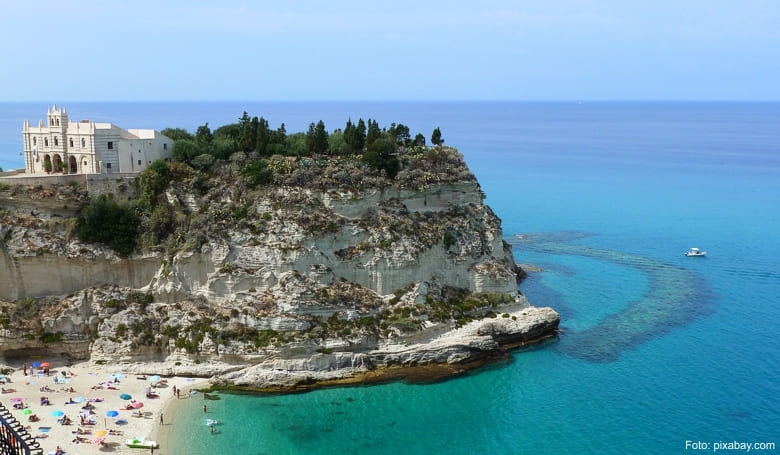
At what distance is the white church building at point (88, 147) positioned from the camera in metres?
51.6

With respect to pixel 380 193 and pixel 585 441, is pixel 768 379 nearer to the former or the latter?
pixel 585 441

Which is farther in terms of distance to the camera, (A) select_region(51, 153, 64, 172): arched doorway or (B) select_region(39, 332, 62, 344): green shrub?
(A) select_region(51, 153, 64, 172): arched doorway

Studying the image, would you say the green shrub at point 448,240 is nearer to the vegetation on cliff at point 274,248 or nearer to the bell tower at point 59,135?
the vegetation on cliff at point 274,248

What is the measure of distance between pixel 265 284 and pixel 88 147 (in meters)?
17.9

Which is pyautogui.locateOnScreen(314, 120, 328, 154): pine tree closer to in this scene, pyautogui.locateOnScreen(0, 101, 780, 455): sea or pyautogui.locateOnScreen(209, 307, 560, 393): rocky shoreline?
pyautogui.locateOnScreen(209, 307, 560, 393): rocky shoreline

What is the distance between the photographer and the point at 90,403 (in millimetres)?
40000

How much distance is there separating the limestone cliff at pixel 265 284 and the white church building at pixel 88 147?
3.33 m

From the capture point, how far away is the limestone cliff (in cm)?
4481

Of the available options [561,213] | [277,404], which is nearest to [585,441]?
[277,404]

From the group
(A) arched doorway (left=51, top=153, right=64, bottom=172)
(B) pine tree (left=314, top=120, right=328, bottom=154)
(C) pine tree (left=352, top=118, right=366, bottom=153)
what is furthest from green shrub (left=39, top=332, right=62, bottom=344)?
(C) pine tree (left=352, top=118, right=366, bottom=153)

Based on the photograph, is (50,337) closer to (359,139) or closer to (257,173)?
(257,173)

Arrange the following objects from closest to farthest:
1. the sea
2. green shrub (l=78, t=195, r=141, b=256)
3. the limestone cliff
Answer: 1. the sea
2. the limestone cliff
3. green shrub (l=78, t=195, r=141, b=256)

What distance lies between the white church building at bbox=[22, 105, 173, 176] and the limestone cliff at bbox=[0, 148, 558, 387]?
3325 millimetres

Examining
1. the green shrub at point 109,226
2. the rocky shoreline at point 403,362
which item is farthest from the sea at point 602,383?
the green shrub at point 109,226
